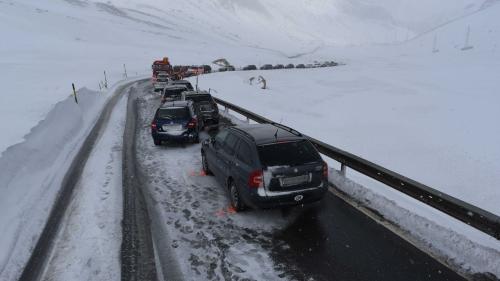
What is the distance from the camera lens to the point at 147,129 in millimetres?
17078

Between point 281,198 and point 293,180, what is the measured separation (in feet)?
1.32

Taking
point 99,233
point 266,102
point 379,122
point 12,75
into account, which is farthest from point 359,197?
point 12,75

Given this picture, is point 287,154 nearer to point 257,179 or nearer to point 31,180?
point 257,179

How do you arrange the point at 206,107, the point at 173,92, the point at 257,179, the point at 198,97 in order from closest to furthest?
the point at 257,179 < the point at 206,107 < the point at 198,97 < the point at 173,92

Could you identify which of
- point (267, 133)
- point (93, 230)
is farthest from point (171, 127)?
point (93, 230)

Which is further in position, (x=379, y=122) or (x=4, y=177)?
(x=379, y=122)

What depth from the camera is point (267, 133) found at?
831 centimetres

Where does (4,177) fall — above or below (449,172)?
above

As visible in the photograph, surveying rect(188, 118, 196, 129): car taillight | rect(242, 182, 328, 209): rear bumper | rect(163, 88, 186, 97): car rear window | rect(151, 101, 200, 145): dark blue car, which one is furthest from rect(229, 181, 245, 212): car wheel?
rect(163, 88, 186, 97): car rear window

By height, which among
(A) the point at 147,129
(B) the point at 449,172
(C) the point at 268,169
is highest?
(C) the point at 268,169

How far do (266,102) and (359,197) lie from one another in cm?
2385

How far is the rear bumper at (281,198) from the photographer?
7.31 m

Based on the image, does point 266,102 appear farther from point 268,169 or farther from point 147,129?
point 268,169

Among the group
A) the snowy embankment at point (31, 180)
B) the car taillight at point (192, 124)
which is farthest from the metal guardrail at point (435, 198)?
the snowy embankment at point (31, 180)
